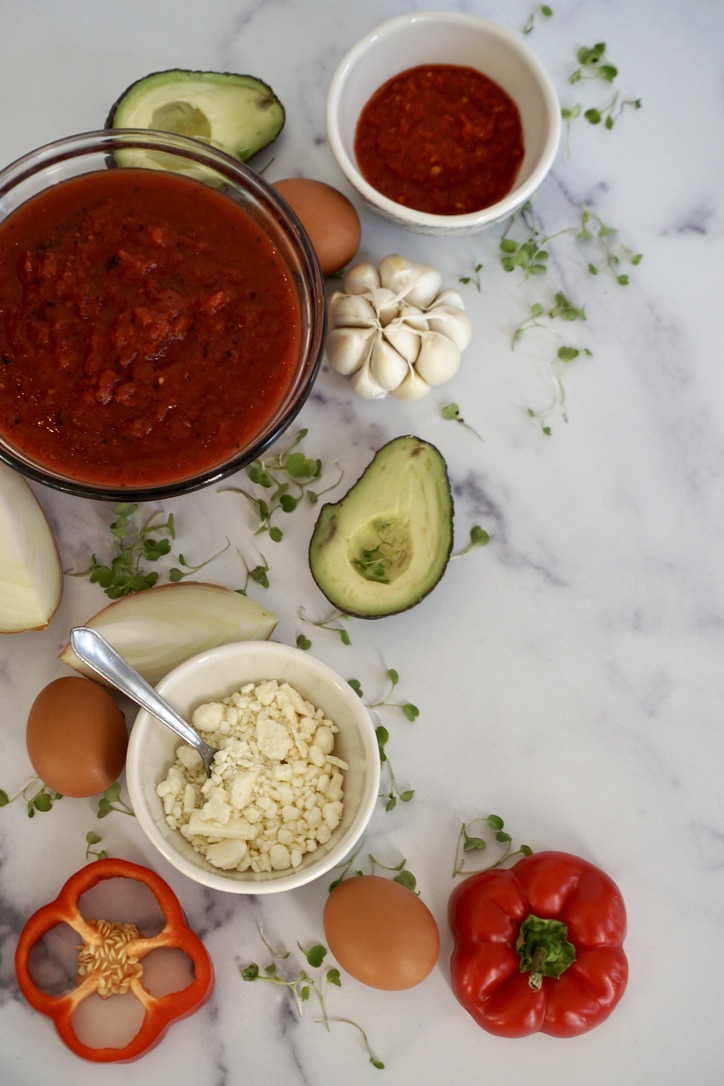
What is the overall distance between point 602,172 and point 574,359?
42cm

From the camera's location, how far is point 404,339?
1909 millimetres

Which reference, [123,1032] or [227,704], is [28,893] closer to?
[123,1032]

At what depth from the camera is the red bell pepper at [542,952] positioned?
1.79 m

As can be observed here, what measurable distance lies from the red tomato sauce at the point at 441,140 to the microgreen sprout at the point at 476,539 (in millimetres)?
621

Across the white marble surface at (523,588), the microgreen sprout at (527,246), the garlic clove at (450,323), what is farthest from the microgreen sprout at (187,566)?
the microgreen sprout at (527,246)

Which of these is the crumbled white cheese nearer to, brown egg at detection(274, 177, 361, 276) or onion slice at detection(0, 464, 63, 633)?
onion slice at detection(0, 464, 63, 633)

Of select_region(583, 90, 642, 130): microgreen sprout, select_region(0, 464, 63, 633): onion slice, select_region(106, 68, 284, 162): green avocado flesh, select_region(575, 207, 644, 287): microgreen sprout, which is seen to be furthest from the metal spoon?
select_region(583, 90, 642, 130): microgreen sprout

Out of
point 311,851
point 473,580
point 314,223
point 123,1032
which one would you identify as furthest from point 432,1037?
point 314,223

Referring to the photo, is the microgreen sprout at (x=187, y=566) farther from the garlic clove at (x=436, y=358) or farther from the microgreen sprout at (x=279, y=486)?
the garlic clove at (x=436, y=358)

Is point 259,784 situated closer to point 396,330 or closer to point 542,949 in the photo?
point 542,949

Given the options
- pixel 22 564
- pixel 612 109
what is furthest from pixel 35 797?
pixel 612 109

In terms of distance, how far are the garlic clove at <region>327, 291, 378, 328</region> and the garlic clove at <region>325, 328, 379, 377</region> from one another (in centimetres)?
1

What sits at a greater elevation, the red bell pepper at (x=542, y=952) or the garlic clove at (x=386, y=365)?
the garlic clove at (x=386, y=365)

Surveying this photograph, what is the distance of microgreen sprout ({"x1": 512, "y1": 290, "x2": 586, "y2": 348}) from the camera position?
6.77 ft
